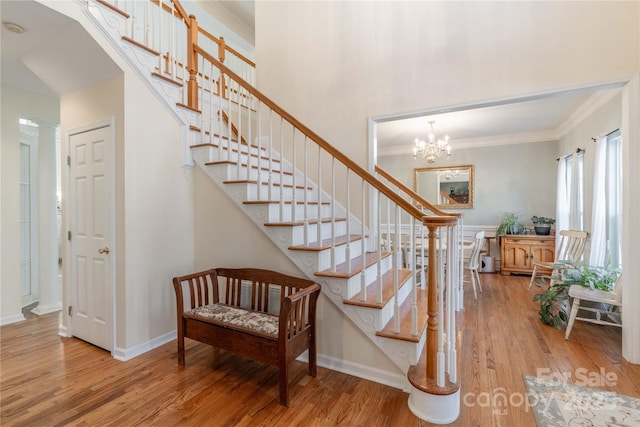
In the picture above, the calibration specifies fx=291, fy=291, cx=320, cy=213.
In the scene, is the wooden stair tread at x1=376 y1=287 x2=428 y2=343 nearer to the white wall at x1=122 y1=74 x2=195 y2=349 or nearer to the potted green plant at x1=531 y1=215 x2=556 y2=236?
the white wall at x1=122 y1=74 x2=195 y2=349

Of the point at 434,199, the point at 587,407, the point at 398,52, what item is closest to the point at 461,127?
the point at 434,199

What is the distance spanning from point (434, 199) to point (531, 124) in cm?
217

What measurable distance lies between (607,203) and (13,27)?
19.6 ft

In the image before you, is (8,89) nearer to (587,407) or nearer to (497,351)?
(497,351)

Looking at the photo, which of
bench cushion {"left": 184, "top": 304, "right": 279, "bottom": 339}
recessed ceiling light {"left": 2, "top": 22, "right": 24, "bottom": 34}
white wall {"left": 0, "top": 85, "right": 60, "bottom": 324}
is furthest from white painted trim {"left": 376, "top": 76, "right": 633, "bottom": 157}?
white wall {"left": 0, "top": 85, "right": 60, "bottom": 324}

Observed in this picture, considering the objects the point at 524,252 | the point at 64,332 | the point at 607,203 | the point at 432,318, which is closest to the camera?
the point at 432,318

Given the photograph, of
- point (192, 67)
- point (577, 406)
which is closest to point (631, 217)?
point (577, 406)

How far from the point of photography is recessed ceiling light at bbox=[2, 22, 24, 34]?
2.19 m

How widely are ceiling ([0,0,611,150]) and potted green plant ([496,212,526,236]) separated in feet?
4.85

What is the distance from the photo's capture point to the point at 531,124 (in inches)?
198

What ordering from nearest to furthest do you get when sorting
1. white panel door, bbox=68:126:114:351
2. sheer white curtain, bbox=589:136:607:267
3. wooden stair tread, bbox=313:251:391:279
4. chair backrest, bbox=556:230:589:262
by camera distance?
1. wooden stair tread, bbox=313:251:391:279
2. white panel door, bbox=68:126:114:351
3. sheer white curtain, bbox=589:136:607:267
4. chair backrest, bbox=556:230:589:262

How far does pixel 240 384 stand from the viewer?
7.06ft

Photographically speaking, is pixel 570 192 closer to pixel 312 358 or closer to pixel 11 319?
pixel 312 358

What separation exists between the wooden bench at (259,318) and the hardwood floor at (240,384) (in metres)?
0.19
